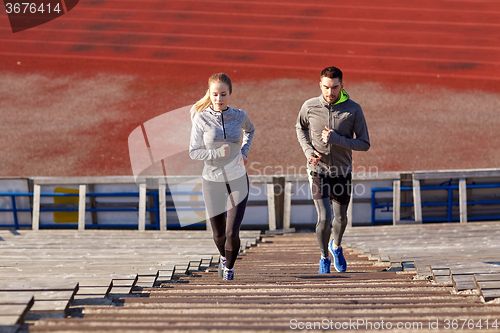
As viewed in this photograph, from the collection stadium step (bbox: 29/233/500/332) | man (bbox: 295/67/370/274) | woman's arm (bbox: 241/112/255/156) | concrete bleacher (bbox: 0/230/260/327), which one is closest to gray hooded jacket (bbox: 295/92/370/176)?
man (bbox: 295/67/370/274)

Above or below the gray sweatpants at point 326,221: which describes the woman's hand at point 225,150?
above

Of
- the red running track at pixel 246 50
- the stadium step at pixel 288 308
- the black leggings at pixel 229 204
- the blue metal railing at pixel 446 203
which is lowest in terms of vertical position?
the blue metal railing at pixel 446 203

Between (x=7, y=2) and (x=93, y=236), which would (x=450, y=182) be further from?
(x=7, y=2)

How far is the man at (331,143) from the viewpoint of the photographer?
4.82 meters

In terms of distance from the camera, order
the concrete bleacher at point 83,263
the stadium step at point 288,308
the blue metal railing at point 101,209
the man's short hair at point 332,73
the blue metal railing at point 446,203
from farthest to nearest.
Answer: the blue metal railing at point 101,209
the blue metal railing at point 446,203
the man's short hair at point 332,73
the concrete bleacher at point 83,263
the stadium step at point 288,308

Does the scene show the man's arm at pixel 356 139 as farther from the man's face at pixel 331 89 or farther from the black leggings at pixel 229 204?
the black leggings at pixel 229 204

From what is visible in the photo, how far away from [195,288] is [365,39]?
18.2 m

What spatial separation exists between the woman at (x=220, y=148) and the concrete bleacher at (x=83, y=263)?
0.88m

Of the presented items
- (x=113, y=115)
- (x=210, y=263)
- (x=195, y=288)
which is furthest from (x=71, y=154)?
(x=195, y=288)

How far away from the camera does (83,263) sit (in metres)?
5.54

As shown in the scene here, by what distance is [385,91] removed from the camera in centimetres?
1667

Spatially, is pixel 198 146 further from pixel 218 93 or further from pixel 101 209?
pixel 101 209

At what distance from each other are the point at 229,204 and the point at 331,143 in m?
1.13

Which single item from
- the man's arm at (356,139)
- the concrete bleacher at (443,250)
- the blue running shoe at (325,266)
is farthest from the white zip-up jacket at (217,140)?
the concrete bleacher at (443,250)
